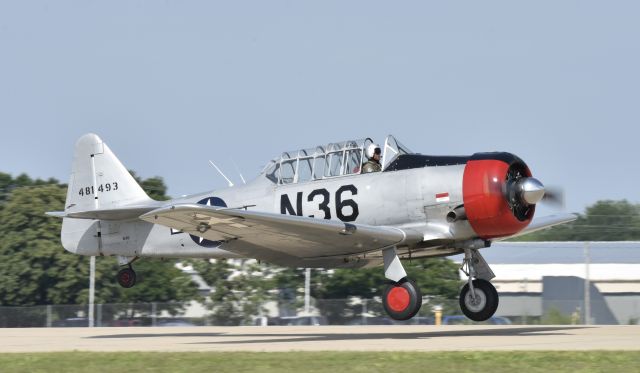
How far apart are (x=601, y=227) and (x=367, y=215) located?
7560 centimetres

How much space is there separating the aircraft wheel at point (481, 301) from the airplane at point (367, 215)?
0.05ft

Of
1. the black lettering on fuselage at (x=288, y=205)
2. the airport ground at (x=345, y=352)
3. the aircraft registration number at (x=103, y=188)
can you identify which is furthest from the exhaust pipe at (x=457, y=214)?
the aircraft registration number at (x=103, y=188)

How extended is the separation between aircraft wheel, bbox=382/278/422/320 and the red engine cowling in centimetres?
146

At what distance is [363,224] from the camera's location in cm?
1730

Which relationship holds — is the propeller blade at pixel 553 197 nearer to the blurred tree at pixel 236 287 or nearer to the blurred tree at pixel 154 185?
the blurred tree at pixel 236 287

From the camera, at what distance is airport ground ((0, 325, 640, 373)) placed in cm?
1173

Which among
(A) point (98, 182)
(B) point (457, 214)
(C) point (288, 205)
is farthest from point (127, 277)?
(B) point (457, 214)

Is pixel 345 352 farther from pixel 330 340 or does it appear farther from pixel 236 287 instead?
pixel 236 287

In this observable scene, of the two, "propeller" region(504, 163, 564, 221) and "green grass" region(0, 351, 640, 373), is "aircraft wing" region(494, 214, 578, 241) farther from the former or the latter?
"green grass" region(0, 351, 640, 373)

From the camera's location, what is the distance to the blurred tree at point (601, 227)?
86.7 m

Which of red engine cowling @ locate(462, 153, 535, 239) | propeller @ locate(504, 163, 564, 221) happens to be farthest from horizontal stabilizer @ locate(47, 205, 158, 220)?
propeller @ locate(504, 163, 564, 221)

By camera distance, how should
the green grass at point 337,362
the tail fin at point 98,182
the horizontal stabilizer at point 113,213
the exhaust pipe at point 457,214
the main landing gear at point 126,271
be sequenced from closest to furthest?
the green grass at point 337,362 → the exhaust pipe at point 457,214 → the horizontal stabilizer at point 113,213 → the main landing gear at point 126,271 → the tail fin at point 98,182

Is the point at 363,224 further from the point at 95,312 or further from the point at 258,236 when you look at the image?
the point at 95,312

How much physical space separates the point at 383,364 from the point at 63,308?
23393 mm
